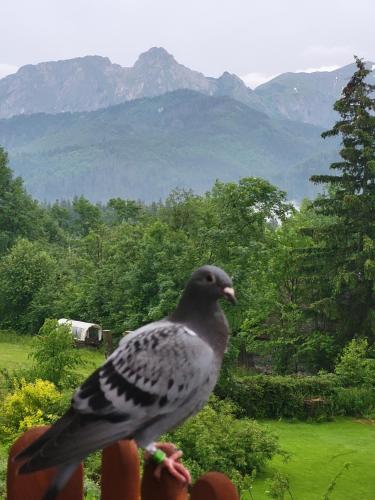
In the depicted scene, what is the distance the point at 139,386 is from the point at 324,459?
679 inches

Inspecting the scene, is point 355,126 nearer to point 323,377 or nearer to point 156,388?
point 323,377

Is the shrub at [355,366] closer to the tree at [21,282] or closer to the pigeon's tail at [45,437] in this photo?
the pigeon's tail at [45,437]

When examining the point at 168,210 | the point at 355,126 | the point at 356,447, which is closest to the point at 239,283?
the point at 356,447

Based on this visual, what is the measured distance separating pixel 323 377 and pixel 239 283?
8324mm

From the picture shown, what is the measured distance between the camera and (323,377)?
2614cm

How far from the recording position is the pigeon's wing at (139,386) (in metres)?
2.20

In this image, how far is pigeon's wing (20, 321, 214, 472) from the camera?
2.20 metres

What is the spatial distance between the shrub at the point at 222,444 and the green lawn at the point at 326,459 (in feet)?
2.89

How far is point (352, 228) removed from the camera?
89.0 feet

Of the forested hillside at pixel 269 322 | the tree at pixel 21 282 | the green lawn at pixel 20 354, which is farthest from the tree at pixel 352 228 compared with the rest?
the tree at pixel 21 282

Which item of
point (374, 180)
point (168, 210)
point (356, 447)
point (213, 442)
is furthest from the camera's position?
point (168, 210)

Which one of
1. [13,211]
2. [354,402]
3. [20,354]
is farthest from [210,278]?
[13,211]

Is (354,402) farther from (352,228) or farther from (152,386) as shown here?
(152,386)

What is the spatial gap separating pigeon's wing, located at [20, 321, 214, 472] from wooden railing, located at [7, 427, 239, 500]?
24 centimetres
